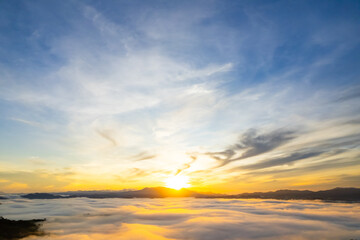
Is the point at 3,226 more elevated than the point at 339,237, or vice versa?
the point at 3,226

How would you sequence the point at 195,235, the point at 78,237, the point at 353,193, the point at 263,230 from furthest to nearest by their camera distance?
the point at 353,193, the point at 263,230, the point at 195,235, the point at 78,237

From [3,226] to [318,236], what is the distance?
49.9 meters

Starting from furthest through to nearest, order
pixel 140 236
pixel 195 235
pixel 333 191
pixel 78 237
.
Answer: pixel 333 191, pixel 195 235, pixel 140 236, pixel 78 237

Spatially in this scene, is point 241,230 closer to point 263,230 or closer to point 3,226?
point 263,230

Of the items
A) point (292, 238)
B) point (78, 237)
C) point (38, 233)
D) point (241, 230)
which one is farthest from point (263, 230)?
point (38, 233)

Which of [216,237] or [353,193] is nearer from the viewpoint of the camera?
[216,237]

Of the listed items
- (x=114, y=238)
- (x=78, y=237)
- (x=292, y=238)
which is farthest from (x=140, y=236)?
(x=292, y=238)

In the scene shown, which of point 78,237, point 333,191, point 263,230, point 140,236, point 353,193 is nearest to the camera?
point 78,237

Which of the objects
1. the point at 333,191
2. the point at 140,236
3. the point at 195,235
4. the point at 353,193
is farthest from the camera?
the point at 333,191

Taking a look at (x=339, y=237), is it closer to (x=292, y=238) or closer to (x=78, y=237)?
(x=292, y=238)

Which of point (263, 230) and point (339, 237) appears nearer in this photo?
point (339, 237)

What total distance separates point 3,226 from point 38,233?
5.47 meters

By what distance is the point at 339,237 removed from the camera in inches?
1209

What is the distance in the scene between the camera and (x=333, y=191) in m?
196
